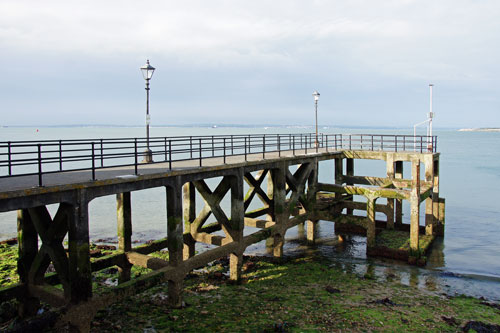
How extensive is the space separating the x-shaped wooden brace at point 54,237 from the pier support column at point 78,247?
0.22 m

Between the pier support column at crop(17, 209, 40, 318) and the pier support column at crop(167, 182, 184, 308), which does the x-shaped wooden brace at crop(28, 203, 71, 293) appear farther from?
the pier support column at crop(167, 182, 184, 308)

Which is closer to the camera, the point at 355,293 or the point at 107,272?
the point at 355,293

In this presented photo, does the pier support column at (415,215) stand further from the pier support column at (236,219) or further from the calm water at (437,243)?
the pier support column at (236,219)

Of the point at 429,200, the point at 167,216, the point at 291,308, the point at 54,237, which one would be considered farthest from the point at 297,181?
→ the point at 54,237

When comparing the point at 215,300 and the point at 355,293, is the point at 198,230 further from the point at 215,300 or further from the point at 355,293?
the point at 355,293

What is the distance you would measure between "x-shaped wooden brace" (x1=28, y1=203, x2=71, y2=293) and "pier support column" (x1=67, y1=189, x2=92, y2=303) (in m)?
0.22

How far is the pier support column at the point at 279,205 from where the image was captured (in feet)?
51.7

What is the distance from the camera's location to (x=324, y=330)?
1024 centimetres

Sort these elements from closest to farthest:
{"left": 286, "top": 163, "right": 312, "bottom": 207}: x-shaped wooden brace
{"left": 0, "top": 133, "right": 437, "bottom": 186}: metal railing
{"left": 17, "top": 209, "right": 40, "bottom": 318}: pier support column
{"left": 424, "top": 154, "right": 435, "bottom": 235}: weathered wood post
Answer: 1. {"left": 0, "top": 133, "right": 437, "bottom": 186}: metal railing
2. {"left": 17, "top": 209, "right": 40, "bottom": 318}: pier support column
3. {"left": 286, "top": 163, "right": 312, "bottom": 207}: x-shaped wooden brace
4. {"left": 424, "top": 154, "right": 435, "bottom": 235}: weathered wood post

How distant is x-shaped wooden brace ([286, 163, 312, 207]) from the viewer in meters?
16.7

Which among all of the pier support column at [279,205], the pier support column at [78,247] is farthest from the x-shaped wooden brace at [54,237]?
the pier support column at [279,205]

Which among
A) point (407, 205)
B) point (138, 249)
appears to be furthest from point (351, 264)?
Result: point (407, 205)

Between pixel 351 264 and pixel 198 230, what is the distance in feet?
21.1

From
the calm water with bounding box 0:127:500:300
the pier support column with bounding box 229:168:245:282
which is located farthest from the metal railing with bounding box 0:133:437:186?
the calm water with bounding box 0:127:500:300
